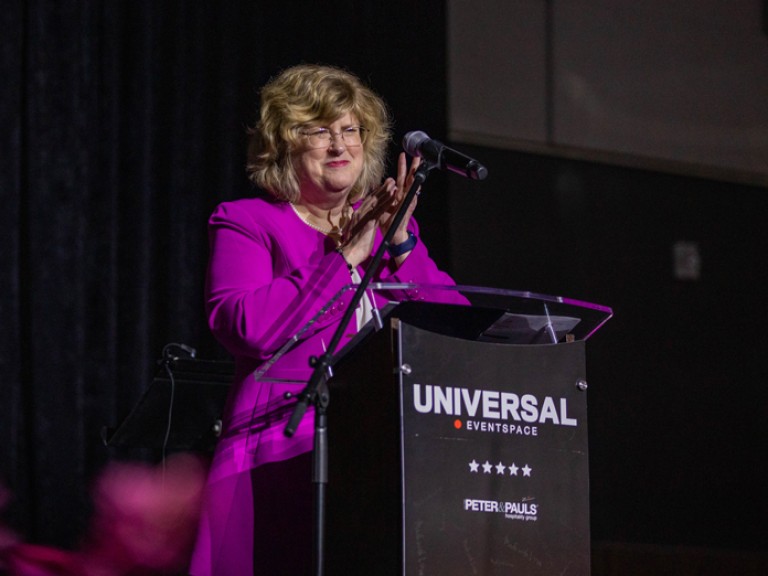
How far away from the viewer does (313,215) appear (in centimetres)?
225

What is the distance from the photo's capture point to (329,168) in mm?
2244

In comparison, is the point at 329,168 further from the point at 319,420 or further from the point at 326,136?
the point at 319,420

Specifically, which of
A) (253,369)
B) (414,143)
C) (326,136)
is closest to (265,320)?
(253,369)

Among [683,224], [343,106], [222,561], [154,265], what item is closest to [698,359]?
[683,224]

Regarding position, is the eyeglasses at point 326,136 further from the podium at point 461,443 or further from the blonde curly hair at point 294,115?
the podium at point 461,443

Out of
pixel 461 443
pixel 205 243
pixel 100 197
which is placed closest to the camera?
pixel 461 443

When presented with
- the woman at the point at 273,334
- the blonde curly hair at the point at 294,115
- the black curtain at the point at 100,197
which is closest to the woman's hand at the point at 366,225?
the woman at the point at 273,334

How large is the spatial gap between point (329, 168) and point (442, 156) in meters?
0.35

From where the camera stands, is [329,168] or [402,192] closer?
[402,192]

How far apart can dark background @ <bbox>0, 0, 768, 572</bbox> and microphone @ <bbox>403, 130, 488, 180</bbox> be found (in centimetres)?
213

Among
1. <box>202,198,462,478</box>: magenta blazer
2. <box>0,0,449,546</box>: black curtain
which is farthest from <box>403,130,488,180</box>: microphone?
<box>0,0,449,546</box>: black curtain

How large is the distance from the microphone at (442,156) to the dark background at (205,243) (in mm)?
2126

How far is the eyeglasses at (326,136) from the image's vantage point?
228cm

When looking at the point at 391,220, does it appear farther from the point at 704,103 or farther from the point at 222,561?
the point at 704,103
